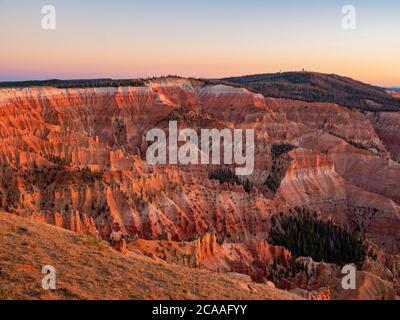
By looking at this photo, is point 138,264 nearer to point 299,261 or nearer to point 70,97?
point 299,261

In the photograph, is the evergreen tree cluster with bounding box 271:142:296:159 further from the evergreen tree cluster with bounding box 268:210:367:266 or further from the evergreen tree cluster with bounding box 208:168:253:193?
the evergreen tree cluster with bounding box 268:210:367:266

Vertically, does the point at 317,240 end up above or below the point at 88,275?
below

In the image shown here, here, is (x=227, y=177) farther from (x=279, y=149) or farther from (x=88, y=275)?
(x=88, y=275)

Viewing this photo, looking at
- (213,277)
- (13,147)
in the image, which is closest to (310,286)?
(213,277)

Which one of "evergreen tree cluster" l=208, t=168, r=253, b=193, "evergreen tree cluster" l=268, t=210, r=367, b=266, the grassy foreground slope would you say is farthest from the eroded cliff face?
the grassy foreground slope

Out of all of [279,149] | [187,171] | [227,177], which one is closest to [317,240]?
[227,177]

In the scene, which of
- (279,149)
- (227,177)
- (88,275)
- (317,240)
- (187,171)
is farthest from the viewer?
(279,149)

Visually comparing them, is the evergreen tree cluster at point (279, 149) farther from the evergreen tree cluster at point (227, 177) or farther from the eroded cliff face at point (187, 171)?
the evergreen tree cluster at point (227, 177)
